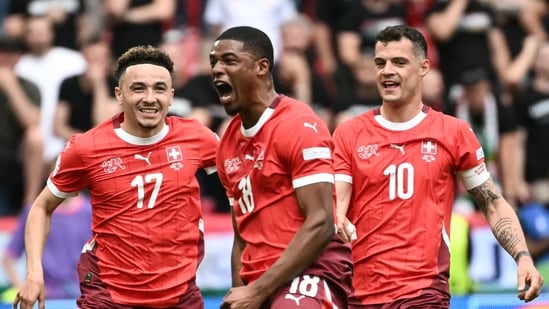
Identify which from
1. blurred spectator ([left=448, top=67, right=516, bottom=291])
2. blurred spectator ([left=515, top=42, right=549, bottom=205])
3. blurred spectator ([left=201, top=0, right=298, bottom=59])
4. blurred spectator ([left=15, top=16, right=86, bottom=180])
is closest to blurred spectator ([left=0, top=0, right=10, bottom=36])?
blurred spectator ([left=15, top=16, right=86, bottom=180])

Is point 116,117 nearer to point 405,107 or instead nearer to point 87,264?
point 87,264

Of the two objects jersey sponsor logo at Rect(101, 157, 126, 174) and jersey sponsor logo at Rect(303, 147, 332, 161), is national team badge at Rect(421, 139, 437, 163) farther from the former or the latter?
jersey sponsor logo at Rect(101, 157, 126, 174)

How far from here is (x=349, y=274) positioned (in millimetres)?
7613

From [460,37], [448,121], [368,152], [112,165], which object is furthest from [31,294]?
[460,37]

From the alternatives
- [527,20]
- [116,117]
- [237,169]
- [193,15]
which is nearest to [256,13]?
[193,15]

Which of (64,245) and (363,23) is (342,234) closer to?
(64,245)

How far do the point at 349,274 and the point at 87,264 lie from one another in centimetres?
198

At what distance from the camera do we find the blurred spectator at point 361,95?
13.9 metres

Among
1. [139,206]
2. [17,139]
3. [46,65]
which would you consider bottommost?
[139,206]

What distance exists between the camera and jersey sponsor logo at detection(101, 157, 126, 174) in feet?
28.6

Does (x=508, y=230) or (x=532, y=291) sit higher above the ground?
(x=508, y=230)

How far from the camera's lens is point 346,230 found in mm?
7938

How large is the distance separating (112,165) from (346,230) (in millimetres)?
1688

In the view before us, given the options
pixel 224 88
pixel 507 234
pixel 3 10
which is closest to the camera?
pixel 224 88
